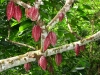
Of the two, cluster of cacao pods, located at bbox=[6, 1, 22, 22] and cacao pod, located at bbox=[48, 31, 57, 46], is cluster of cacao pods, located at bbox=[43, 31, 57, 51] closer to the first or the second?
cacao pod, located at bbox=[48, 31, 57, 46]

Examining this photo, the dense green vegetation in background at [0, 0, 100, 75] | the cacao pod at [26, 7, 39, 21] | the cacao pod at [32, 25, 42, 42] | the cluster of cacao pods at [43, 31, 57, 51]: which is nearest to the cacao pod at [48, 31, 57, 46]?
the cluster of cacao pods at [43, 31, 57, 51]

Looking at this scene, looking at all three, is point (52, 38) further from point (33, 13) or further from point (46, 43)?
point (33, 13)

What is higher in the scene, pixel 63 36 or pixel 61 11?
pixel 61 11

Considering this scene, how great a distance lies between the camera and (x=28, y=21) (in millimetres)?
3037

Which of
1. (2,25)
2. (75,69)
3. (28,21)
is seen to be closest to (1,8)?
(2,25)

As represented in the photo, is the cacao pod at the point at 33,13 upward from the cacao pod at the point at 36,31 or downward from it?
upward

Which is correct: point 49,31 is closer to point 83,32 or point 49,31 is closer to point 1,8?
point 1,8

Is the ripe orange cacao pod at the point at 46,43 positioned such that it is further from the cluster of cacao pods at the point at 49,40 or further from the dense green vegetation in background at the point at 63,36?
the dense green vegetation in background at the point at 63,36

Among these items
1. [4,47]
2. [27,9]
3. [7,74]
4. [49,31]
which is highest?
[27,9]

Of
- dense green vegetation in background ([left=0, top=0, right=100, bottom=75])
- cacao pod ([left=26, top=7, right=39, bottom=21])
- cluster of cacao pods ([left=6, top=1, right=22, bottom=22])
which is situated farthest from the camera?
dense green vegetation in background ([left=0, top=0, right=100, bottom=75])

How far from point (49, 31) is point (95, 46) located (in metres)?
2.63

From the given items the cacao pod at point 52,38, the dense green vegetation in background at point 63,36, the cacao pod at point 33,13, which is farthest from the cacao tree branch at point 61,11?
the dense green vegetation in background at point 63,36

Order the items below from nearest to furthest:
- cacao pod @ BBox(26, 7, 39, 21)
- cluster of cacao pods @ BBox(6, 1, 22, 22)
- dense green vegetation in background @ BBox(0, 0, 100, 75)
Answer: cacao pod @ BBox(26, 7, 39, 21), cluster of cacao pods @ BBox(6, 1, 22, 22), dense green vegetation in background @ BBox(0, 0, 100, 75)

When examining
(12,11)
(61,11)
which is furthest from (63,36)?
(12,11)
